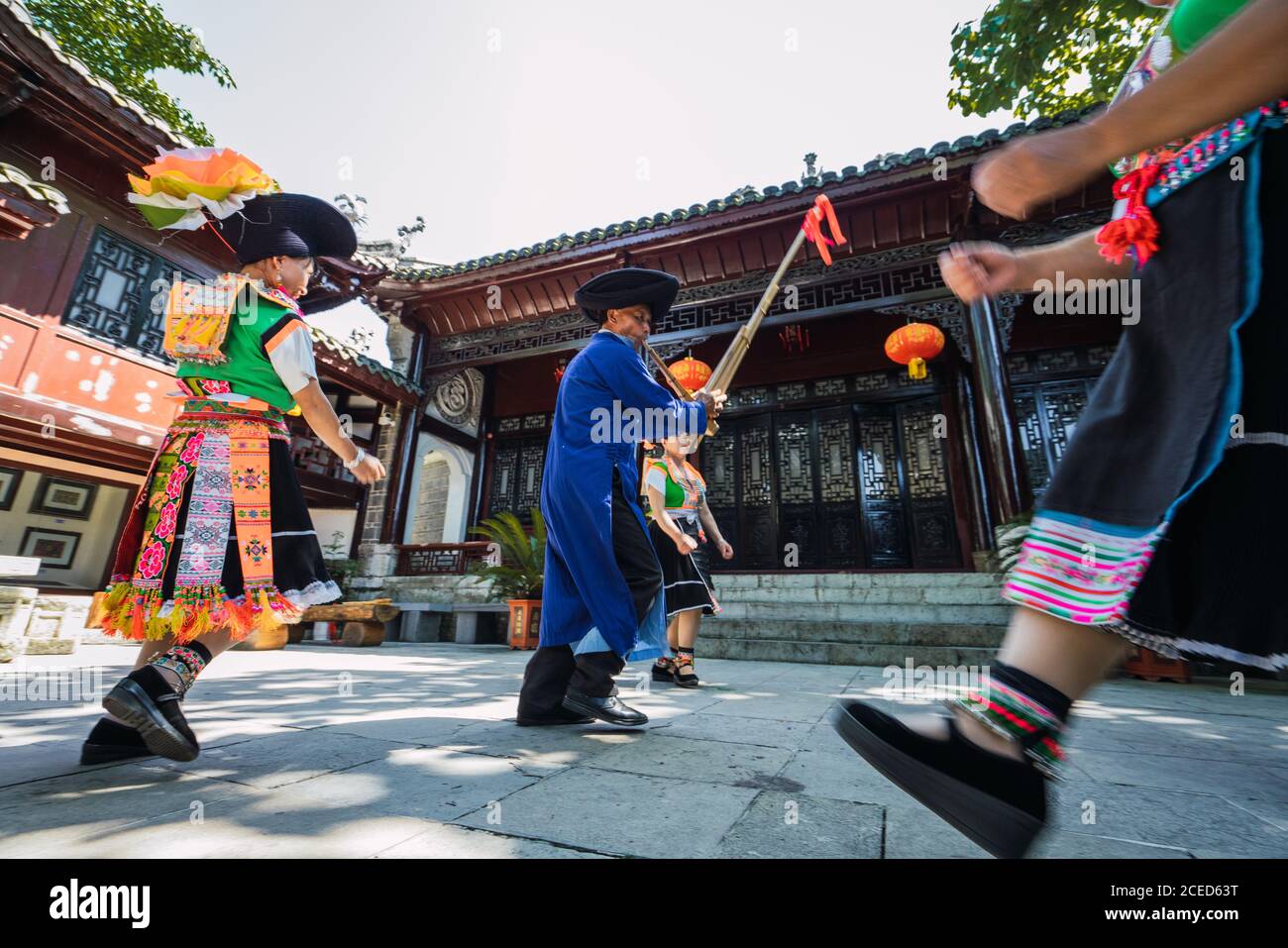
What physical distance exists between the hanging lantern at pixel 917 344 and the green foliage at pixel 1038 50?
2151 millimetres

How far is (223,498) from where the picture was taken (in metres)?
1.71

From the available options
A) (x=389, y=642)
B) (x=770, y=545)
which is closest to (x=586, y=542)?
(x=389, y=642)

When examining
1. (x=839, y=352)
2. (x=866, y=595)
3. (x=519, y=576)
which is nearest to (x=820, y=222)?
(x=839, y=352)

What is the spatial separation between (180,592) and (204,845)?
946mm

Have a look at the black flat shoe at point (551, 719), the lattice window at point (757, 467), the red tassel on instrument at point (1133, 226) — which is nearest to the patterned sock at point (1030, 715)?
the red tassel on instrument at point (1133, 226)

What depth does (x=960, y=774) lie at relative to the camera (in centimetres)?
86

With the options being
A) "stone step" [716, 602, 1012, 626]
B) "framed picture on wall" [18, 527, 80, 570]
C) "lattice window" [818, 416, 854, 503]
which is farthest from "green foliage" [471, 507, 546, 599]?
"framed picture on wall" [18, 527, 80, 570]

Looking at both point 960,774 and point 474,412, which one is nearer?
point 960,774

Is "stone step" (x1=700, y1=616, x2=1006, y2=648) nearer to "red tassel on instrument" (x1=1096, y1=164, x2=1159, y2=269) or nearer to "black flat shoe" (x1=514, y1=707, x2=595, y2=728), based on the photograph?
"black flat shoe" (x1=514, y1=707, x2=595, y2=728)

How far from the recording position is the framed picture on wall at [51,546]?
8883 mm

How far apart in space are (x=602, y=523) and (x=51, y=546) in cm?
1179

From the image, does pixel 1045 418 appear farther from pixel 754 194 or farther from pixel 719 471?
pixel 754 194
